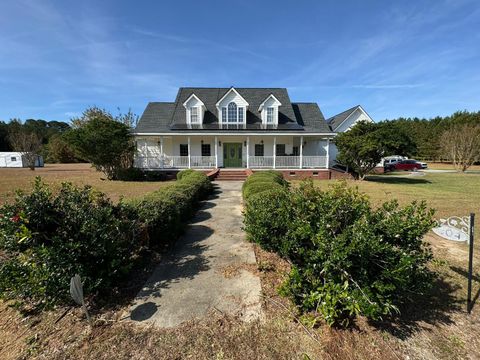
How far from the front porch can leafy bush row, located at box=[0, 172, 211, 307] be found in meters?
15.2

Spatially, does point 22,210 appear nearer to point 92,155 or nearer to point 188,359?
point 188,359

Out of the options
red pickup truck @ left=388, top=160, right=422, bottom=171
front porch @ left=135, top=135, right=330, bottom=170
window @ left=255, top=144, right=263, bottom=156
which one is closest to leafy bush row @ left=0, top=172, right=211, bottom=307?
front porch @ left=135, top=135, right=330, bottom=170

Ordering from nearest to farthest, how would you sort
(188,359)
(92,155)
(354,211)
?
(188,359)
(354,211)
(92,155)

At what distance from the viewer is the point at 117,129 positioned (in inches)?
615

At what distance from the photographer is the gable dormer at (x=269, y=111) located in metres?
20.0

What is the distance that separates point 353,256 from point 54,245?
3.56 meters

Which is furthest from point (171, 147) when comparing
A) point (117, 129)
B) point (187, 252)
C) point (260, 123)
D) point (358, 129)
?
point (187, 252)

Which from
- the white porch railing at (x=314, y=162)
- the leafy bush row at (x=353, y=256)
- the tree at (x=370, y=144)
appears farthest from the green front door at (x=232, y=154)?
the leafy bush row at (x=353, y=256)

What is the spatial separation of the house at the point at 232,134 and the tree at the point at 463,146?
707 inches

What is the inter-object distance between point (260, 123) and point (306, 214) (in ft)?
61.0

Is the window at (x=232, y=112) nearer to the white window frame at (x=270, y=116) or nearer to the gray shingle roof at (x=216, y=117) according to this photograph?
the gray shingle roof at (x=216, y=117)

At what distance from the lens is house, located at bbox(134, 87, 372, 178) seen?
18422 millimetres

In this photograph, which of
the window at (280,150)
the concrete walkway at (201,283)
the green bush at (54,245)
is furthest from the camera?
the window at (280,150)

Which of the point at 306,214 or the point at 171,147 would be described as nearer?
the point at 306,214
